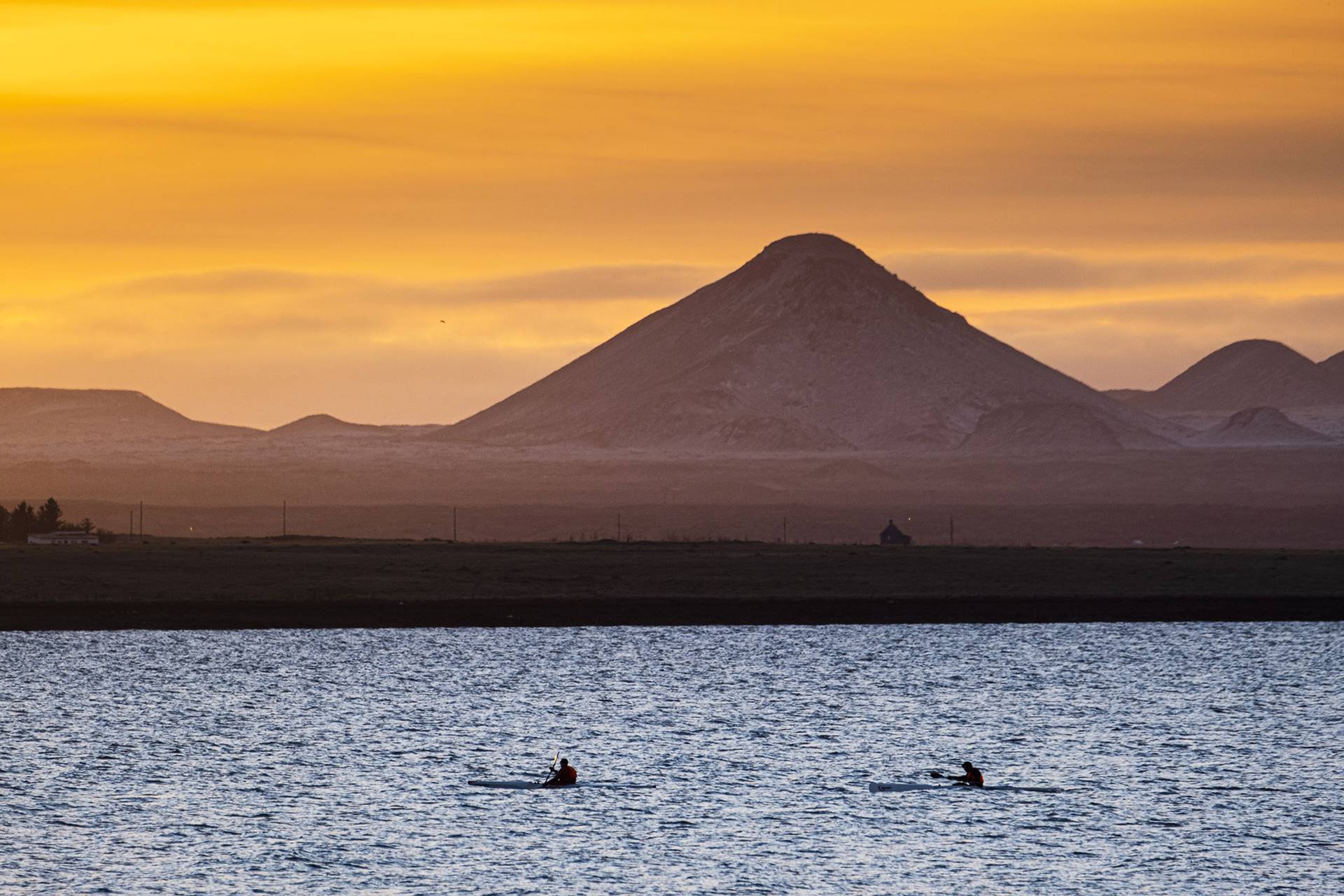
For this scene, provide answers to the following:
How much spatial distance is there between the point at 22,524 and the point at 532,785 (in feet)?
268

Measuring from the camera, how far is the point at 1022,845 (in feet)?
128

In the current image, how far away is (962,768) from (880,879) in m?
12.4

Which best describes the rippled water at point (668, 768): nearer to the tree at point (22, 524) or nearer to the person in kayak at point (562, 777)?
the person in kayak at point (562, 777)

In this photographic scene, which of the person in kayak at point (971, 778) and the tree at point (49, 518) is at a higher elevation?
the tree at point (49, 518)

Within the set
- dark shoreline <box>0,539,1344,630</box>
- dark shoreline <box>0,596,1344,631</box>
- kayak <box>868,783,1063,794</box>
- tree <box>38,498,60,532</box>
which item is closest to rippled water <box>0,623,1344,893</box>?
kayak <box>868,783,1063,794</box>

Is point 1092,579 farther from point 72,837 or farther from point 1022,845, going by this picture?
point 72,837

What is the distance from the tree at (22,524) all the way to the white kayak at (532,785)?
78.5 m

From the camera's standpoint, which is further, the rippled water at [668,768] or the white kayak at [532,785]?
the white kayak at [532,785]

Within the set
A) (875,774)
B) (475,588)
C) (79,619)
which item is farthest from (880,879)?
(475,588)

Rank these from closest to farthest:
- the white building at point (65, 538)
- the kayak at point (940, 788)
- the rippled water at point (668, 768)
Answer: the rippled water at point (668, 768) → the kayak at point (940, 788) → the white building at point (65, 538)

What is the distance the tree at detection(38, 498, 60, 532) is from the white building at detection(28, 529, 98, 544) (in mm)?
4874

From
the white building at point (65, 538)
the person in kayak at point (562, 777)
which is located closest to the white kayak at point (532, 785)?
the person in kayak at point (562, 777)

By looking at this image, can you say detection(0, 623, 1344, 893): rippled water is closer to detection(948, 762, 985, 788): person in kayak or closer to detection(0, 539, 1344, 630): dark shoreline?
detection(948, 762, 985, 788): person in kayak

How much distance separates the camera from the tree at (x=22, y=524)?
118 metres
